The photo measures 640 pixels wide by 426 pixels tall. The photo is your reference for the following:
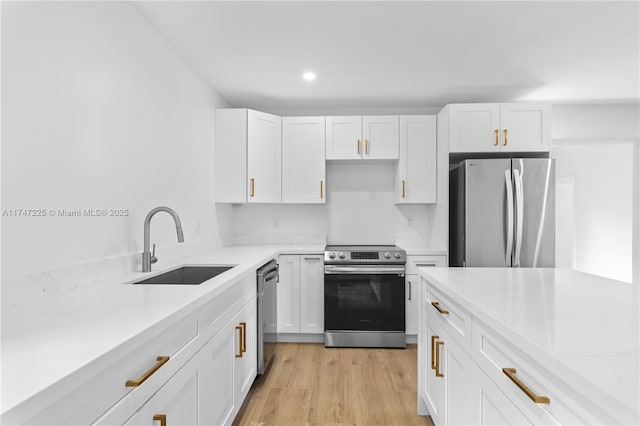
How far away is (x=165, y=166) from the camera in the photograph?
2.39 meters

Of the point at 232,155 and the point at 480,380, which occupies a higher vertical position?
the point at 232,155

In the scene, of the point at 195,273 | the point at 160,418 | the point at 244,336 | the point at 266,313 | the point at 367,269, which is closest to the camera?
the point at 160,418

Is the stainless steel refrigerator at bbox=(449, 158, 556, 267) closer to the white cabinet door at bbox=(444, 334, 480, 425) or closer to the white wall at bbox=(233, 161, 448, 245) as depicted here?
the white wall at bbox=(233, 161, 448, 245)

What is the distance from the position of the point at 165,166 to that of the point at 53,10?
3.52 feet

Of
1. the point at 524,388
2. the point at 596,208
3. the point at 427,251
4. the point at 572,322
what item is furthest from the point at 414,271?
the point at 596,208

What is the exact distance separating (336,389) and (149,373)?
1.85m

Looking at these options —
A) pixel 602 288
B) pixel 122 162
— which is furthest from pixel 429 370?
pixel 122 162

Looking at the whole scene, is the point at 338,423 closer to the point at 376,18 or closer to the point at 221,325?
the point at 221,325

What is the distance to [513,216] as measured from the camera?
10.3ft

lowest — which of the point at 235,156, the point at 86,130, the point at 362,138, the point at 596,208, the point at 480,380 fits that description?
the point at 480,380

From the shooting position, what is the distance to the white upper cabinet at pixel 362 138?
3629 mm

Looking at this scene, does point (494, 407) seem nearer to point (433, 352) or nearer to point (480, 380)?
point (480, 380)

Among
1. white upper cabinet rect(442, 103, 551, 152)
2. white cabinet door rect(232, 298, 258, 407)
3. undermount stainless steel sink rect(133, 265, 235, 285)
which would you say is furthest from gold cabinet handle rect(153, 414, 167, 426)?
white upper cabinet rect(442, 103, 551, 152)

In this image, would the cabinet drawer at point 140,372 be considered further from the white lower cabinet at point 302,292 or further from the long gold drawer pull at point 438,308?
the white lower cabinet at point 302,292
